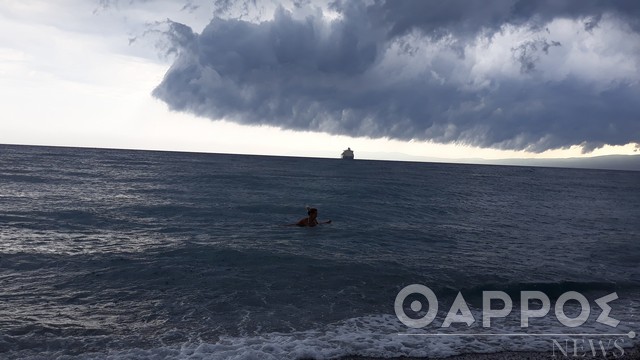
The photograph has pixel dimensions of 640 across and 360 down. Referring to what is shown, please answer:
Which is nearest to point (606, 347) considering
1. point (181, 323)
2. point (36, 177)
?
point (181, 323)

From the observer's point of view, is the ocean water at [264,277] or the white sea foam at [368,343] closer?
the white sea foam at [368,343]

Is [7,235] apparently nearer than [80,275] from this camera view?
No

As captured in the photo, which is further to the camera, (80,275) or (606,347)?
(80,275)

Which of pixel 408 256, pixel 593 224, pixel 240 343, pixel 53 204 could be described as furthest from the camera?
pixel 593 224

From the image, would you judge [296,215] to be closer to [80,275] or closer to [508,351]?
[80,275]

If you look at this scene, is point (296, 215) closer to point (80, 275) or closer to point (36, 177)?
point (80, 275)

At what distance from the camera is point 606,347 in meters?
11.2

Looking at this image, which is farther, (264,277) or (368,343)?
(264,277)

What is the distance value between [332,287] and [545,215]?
37.3m

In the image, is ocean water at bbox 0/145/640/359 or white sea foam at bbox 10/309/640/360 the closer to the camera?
white sea foam at bbox 10/309/640/360

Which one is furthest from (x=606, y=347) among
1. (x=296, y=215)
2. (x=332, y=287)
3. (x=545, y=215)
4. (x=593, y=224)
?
(x=545, y=215)

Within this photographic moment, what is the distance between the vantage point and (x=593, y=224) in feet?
127

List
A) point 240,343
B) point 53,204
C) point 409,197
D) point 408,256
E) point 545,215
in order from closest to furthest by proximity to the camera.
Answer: point 240,343
point 408,256
point 53,204
point 545,215
point 409,197

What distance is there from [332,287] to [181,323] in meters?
5.90
